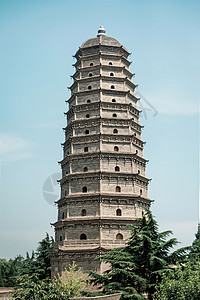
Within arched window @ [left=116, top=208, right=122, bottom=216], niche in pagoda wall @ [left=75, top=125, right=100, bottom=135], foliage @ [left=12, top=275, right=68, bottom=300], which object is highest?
niche in pagoda wall @ [left=75, top=125, right=100, bottom=135]

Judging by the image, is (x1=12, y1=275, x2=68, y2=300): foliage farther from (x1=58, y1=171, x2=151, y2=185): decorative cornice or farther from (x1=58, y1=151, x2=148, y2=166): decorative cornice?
(x1=58, y1=151, x2=148, y2=166): decorative cornice

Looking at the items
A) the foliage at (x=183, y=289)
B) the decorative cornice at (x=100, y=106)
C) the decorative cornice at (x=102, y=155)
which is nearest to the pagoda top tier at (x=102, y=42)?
the decorative cornice at (x=100, y=106)

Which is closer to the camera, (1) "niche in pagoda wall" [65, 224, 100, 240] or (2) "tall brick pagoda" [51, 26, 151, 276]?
(1) "niche in pagoda wall" [65, 224, 100, 240]

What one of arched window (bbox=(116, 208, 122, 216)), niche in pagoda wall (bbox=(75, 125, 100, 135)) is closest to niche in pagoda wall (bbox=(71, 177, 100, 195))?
arched window (bbox=(116, 208, 122, 216))

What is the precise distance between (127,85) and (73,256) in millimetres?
18278

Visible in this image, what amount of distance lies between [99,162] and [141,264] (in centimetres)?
1050

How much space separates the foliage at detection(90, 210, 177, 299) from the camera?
62.2ft

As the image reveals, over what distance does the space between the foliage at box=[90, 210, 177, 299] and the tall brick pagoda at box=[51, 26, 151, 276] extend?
3.94m

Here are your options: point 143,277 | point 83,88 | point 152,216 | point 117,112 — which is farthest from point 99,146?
point 143,277

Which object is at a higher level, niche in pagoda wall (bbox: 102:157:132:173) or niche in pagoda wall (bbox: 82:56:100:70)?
niche in pagoda wall (bbox: 82:56:100:70)

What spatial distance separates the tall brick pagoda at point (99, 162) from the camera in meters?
25.9

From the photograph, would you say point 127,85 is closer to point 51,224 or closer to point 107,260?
point 51,224

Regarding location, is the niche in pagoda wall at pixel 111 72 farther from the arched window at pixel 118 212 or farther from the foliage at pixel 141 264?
the foliage at pixel 141 264

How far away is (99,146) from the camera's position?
1133 inches
